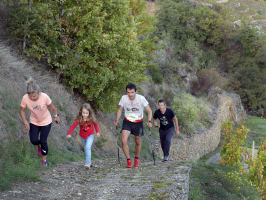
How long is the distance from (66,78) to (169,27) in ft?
126

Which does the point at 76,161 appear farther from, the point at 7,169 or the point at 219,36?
the point at 219,36

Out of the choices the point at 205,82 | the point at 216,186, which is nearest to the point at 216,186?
the point at 216,186

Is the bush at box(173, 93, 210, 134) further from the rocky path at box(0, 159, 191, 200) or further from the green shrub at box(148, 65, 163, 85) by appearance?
the rocky path at box(0, 159, 191, 200)

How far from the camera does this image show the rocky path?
5780 mm

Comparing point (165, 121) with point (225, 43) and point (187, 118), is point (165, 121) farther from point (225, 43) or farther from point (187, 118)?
point (225, 43)

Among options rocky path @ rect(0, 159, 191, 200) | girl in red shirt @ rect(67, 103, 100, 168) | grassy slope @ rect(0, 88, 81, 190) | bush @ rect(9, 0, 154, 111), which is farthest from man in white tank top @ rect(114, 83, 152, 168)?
bush @ rect(9, 0, 154, 111)

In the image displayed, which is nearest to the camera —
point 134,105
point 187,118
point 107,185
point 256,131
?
point 107,185

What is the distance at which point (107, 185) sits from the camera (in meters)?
6.58

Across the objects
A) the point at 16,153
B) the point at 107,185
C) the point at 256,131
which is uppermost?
the point at 16,153

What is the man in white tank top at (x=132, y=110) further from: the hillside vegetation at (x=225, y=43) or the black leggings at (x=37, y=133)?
the hillside vegetation at (x=225, y=43)

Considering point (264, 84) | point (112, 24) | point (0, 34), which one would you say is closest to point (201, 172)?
point (112, 24)

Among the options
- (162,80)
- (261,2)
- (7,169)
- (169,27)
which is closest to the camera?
(7,169)

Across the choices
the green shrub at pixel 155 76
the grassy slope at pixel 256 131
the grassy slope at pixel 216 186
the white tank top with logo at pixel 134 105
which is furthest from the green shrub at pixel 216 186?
the grassy slope at pixel 256 131

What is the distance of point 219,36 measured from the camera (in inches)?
2221
